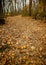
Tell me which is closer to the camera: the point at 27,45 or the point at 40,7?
the point at 27,45

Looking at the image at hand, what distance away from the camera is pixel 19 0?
98.2 ft

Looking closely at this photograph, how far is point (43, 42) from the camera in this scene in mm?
6180

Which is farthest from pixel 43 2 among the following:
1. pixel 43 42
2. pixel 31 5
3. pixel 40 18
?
pixel 43 42

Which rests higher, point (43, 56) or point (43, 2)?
point (43, 2)

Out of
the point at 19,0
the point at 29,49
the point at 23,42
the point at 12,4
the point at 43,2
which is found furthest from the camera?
the point at 19,0

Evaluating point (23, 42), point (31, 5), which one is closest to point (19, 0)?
point (31, 5)

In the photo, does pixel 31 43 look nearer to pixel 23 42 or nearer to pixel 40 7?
pixel 23 42

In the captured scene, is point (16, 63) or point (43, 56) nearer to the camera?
point (16, 63)

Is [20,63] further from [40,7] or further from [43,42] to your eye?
[40,7]

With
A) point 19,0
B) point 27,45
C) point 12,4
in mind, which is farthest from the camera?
point 19,0

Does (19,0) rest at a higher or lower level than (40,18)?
higher

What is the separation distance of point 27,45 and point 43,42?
0.85m

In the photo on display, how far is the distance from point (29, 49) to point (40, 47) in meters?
0.51

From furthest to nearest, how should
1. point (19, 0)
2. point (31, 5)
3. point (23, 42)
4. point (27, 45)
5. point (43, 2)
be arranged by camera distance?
point (19, 0), point (31, 5), point (43, 2), point (23, 42), point (27, 45)
